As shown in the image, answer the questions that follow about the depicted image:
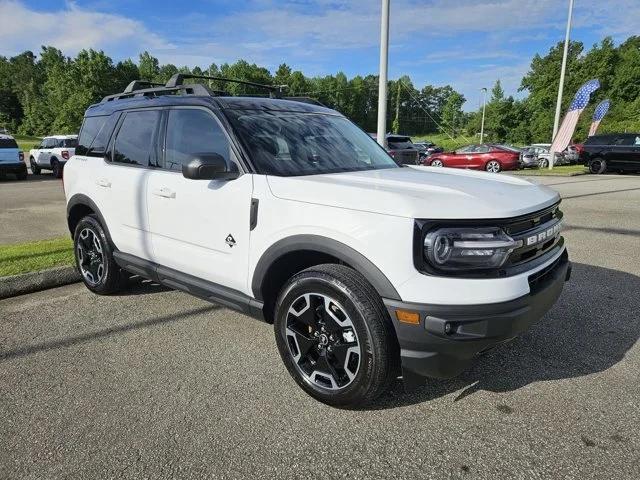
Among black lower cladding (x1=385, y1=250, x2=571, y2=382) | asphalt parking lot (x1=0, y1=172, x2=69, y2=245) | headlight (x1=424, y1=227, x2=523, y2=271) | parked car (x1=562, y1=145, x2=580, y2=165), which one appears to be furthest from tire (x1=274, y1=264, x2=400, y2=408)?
parked car (x1=562, y1=145, x2=580, y2=165)

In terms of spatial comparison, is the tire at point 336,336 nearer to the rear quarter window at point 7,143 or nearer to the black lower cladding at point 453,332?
the black lower cladding at point 453,332

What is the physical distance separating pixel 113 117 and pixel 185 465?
3.42m

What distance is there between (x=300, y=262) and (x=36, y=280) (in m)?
3.36

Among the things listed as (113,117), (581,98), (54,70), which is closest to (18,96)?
(54,70)

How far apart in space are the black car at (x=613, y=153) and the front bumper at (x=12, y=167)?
77.4 feet

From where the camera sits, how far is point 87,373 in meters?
3.21

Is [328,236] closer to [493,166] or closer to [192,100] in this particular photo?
[192,100]

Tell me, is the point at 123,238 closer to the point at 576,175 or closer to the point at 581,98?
the point at 576,175

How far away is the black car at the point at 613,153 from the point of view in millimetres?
19750

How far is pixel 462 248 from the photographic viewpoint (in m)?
2.35

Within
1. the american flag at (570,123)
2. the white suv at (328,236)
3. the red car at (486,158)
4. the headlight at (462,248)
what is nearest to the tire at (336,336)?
the white suv at (328,236)

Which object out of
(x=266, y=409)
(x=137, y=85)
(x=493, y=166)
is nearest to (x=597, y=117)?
(x=493, y=166)

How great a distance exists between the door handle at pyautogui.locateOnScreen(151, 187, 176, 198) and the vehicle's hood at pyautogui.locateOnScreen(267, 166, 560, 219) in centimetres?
100

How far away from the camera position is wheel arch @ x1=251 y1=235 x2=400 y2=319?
249 cm
